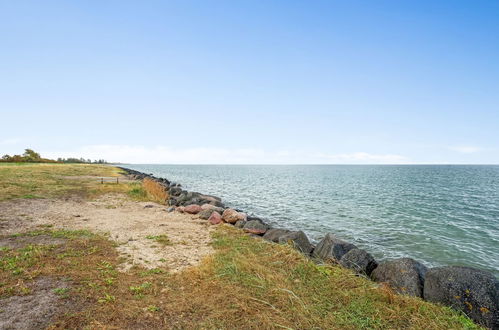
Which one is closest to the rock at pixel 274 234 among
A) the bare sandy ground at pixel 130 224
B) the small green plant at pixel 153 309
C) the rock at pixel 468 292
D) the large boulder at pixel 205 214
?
the bare sandy ground at pixel 130 224

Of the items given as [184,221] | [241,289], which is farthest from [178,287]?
[184,221]

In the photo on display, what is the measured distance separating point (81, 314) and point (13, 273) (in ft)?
10.7

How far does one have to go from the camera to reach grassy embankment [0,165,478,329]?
4758mm

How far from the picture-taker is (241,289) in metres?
5.79

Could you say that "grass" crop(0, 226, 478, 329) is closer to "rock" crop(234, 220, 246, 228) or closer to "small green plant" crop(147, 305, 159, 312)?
"small green plant" crop(147, 305, 159, 312)

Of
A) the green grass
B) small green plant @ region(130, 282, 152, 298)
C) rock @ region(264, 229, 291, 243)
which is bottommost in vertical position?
rock @ region(264, 229, 291, 243)

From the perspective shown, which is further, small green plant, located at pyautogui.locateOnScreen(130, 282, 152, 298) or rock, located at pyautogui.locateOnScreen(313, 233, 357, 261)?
rock, located at pyautogui.locateOnScreen(313, 233, 357, 261)

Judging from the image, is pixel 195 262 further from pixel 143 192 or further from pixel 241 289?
pixel 143 192

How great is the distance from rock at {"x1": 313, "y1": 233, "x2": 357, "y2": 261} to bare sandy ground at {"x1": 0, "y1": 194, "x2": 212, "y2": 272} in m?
3.97

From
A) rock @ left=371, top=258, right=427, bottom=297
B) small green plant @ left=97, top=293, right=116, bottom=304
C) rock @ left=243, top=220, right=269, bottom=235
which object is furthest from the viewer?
rock @ left=243, top=220, right=269, bottom=235

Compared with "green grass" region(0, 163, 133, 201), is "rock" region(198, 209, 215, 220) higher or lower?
lower

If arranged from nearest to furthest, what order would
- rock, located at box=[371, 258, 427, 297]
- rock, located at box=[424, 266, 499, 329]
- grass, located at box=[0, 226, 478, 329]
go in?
grass, located at box=[0, 226, 478, 329], rock, located at box=[424, 266, 499, 329], rock, located at box=[371, 258, 427, 297]

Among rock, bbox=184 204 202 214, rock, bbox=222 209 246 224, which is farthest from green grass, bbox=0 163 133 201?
rock, bbox=222 209 246 224

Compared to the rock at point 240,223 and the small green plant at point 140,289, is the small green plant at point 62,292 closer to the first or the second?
the small green plant at point 140,289
